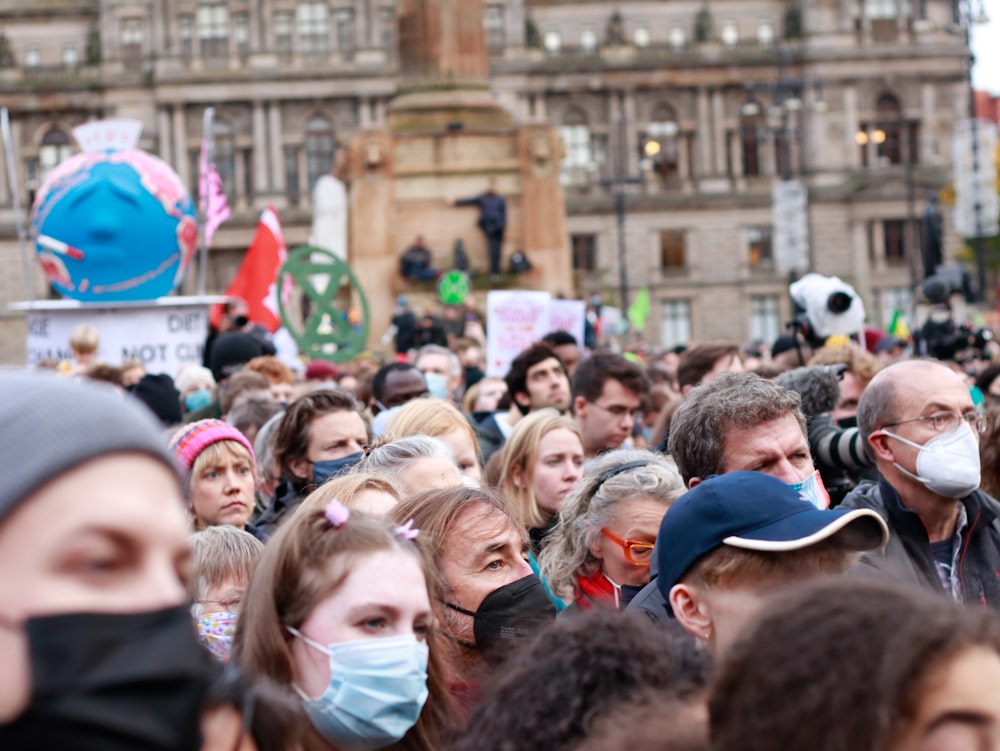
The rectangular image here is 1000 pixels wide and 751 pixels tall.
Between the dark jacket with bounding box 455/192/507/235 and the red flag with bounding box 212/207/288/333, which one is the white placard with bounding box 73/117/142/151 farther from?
the dark jacket with bounding box 455/192/507/235

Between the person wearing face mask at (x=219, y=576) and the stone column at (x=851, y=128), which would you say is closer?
the person wearing face mask at (x=219, y=576)

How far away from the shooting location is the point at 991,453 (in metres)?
6.21

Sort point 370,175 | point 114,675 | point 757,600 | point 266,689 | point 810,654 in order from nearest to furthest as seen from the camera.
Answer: point 114,675 → point 810,654 → point 266,689 → point 757,600 → point 370,175

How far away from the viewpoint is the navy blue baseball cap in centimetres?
315

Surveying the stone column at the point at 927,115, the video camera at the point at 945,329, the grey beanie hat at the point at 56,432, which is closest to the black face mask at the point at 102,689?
the grey beanie hat at the point at 56,432

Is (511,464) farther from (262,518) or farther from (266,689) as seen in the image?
(266,689)

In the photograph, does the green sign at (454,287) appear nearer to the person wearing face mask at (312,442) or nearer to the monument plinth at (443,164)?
the monument plinth at (443,164)

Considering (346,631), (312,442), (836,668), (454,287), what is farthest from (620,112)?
(836,668)

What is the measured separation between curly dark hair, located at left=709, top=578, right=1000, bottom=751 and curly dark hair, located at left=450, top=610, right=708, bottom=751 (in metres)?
0.42

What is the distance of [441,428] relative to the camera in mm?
6246

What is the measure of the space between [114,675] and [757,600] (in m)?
1.90

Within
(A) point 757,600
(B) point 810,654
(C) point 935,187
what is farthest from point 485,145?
(C) point 935,187

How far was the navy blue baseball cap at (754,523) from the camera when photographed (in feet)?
10.3

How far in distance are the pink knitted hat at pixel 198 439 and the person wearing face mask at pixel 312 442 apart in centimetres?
30
